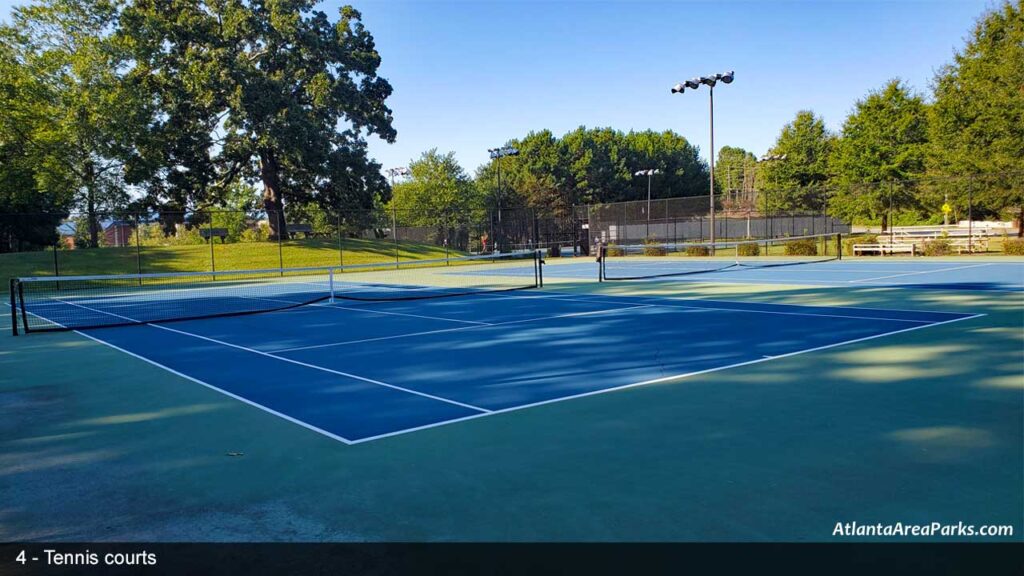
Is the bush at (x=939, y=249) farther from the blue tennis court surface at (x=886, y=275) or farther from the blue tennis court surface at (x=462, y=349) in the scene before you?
the blue tennis court surface at (x=462, y=349)

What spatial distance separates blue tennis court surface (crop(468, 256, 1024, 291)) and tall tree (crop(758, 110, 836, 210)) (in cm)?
3828

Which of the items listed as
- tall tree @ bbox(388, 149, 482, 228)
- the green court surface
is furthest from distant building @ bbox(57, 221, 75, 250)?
the green court surface

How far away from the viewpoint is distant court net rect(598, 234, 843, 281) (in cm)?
2674


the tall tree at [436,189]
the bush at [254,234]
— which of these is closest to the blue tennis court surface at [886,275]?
the bush at [254,234]

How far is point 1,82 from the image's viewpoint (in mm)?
34406

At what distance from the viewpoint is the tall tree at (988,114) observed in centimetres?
3459

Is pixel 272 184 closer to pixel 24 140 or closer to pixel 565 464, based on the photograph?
pixel 24 140

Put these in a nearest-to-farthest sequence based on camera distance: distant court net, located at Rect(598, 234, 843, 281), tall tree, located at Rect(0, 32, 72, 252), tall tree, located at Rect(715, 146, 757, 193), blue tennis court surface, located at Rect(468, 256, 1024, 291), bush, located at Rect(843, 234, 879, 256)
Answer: blue tennis court surface, located at Rect(468, 256, 1024, 291)
distant court net, located at Rect(598, 234, 843, 281)
bush, located at Rect(843, 234, 879, 256)
tall tree, located at Rect(0, 32, 72, 252)
tall tree, located at Rect(715, 146, 757, 193)

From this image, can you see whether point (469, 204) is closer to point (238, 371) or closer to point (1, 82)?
point (1, 82)

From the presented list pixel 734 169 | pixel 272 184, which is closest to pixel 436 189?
pixel 272 184

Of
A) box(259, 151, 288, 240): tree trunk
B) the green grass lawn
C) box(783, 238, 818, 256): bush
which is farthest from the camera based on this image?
box(259, 151, 288, 240): tree trunk

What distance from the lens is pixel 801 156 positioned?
209ft

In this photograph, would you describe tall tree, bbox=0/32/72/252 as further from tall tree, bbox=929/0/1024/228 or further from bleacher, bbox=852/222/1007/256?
tall tree, bbox=929/0/1024/228

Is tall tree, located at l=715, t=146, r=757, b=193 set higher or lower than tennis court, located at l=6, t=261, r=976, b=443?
higher
